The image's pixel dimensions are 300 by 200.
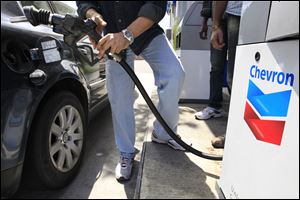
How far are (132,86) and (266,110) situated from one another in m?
1.09

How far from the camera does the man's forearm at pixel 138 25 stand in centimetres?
170

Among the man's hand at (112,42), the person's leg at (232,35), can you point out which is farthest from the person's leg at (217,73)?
the man's hand at (112,42)

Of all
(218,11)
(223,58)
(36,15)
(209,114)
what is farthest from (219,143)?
(36,15)

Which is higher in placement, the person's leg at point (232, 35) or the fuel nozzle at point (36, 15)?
the fuel nozzle at point (36, 15)

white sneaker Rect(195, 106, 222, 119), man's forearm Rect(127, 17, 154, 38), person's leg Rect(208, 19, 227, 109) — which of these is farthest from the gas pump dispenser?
white sneaker Rect(195, 106, 222, 119)

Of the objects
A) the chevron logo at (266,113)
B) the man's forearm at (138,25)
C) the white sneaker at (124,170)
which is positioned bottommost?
the white sneaker at (124,170)

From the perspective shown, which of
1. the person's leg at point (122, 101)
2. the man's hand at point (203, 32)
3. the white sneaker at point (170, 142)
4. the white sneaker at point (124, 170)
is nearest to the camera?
the person's leg at point (122, 101)

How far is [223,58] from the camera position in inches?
120

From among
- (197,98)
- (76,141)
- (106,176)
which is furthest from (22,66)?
(197,98)

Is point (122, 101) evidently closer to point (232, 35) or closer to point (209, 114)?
point (232, 35)

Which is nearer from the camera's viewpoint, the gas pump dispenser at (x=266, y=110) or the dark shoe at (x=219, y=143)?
the gas pump dispenser at (x=266, y=110)

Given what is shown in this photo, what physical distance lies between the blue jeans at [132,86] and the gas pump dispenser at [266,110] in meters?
0.60

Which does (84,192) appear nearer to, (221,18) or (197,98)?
(221,18)

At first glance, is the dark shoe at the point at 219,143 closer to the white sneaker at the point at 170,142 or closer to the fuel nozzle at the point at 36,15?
the white sneaker at the point at 170,142
